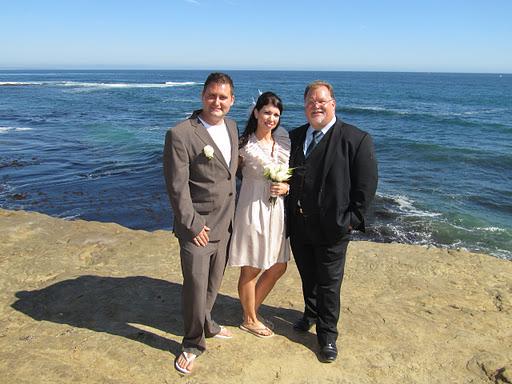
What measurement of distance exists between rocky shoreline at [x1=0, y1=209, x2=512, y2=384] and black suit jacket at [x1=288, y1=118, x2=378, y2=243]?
111 centimetres

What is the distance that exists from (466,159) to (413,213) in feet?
28.5

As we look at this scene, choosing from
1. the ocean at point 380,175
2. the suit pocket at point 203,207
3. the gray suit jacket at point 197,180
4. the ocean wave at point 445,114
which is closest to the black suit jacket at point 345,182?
the gray suit jacket at point 197,180

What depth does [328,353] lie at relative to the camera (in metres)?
3.49

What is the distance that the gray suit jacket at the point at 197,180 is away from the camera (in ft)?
9.89

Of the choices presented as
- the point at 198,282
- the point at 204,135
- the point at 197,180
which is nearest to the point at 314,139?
the point at 204,135

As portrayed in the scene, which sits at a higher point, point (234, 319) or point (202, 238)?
point (202, 238)

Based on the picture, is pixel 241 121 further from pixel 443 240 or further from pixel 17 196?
pixel 443 240

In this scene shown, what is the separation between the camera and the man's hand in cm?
317

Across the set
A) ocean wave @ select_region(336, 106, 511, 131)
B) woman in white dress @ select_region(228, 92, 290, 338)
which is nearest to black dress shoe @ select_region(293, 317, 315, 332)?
woman in white dress @ select_region(228, 92, 290, 338)

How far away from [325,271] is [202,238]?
106cm

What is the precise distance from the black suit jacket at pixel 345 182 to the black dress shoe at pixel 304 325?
948 mm

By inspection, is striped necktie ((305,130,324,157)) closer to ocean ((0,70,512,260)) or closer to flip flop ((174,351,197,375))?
flip flop ((174,351,197,375))

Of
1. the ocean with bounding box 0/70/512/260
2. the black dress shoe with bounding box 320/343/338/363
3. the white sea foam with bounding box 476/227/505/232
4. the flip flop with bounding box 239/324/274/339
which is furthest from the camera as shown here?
the ocean with bounding box 0/70/512/260

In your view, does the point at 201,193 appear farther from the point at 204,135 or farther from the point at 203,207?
the point at 204,135
